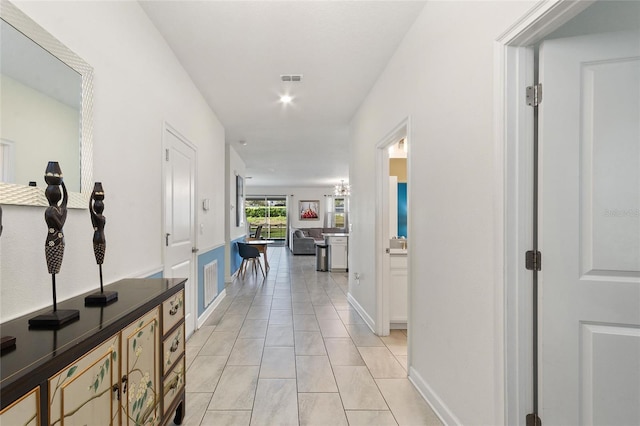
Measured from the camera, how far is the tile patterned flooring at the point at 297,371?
1993 millimetres

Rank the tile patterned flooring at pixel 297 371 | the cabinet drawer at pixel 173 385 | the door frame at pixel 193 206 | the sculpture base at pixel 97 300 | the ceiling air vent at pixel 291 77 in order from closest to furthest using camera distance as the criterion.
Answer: the sculpture base at pixel 97 300, the cabinet drawer at pixel 173 385, the tile patterned flooring at pixel 297 371, the door frame at pixel 193 206, the ceiling air vent at pixel 291 77

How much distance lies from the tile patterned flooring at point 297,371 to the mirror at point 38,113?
5.26 feet

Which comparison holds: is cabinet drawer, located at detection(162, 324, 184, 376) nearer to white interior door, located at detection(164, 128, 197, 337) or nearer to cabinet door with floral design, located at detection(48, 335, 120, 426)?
cabinet door with floral design, located at detection(48, 335, 120, 426)

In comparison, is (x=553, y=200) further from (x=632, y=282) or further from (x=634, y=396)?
(x=634, y=396)

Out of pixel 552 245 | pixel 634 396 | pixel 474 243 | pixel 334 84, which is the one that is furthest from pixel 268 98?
pixel 634 396

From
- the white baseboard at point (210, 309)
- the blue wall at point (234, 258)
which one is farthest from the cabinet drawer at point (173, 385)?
the blue wall at point (234, 258)

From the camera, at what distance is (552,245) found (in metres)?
1.34

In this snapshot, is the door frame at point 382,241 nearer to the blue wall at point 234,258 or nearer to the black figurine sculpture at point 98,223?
the black figurine sculpture at point 98,223

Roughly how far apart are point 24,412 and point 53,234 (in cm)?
57

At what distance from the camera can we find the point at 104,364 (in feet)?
3.62

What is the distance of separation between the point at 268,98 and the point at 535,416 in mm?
3647

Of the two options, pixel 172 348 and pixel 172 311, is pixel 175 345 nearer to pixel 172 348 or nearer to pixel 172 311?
pixel 172 348

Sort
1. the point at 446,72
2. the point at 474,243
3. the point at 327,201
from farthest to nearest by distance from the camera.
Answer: the point at 327,201
the point at 446,72
the point at 474,243

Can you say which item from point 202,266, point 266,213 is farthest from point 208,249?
point 266,213
